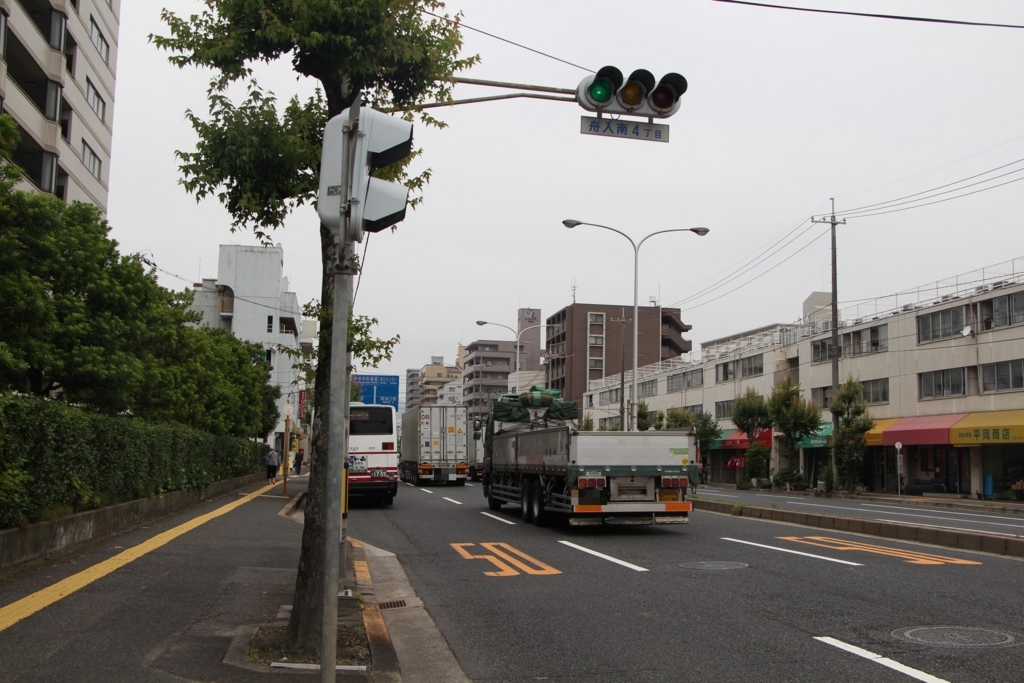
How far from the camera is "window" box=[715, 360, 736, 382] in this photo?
214ft

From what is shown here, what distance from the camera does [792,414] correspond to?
47.9 meters

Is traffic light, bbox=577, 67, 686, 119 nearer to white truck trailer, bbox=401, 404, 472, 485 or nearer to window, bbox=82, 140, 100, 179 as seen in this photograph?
white truck trailer, bbox=401, 404, 472, 485

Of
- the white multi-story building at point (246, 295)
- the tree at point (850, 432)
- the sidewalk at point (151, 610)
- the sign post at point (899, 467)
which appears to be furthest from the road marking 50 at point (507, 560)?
the white multi-story building at point (246, 295)

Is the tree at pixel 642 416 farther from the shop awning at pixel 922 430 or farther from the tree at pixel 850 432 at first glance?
the shop awning at pixel 922 430

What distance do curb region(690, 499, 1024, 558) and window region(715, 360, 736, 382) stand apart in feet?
146

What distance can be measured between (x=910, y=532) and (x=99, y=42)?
3919 cm

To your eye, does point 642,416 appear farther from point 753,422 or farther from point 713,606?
point 713,606

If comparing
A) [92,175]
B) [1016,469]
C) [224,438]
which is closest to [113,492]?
[224,438]

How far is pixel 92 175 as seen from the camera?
38469 mm

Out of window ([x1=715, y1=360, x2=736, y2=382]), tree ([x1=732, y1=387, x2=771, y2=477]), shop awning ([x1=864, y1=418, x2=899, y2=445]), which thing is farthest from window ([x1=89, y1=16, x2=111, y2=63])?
window ([x1=715, y1=360, x2=736, y2=382])

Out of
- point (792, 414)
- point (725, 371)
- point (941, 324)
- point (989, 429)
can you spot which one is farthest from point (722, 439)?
point (989, 429)

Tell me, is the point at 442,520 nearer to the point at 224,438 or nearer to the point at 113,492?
the point at 113,492

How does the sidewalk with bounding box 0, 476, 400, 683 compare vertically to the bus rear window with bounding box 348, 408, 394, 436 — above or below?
below

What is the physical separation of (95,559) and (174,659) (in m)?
5.60
